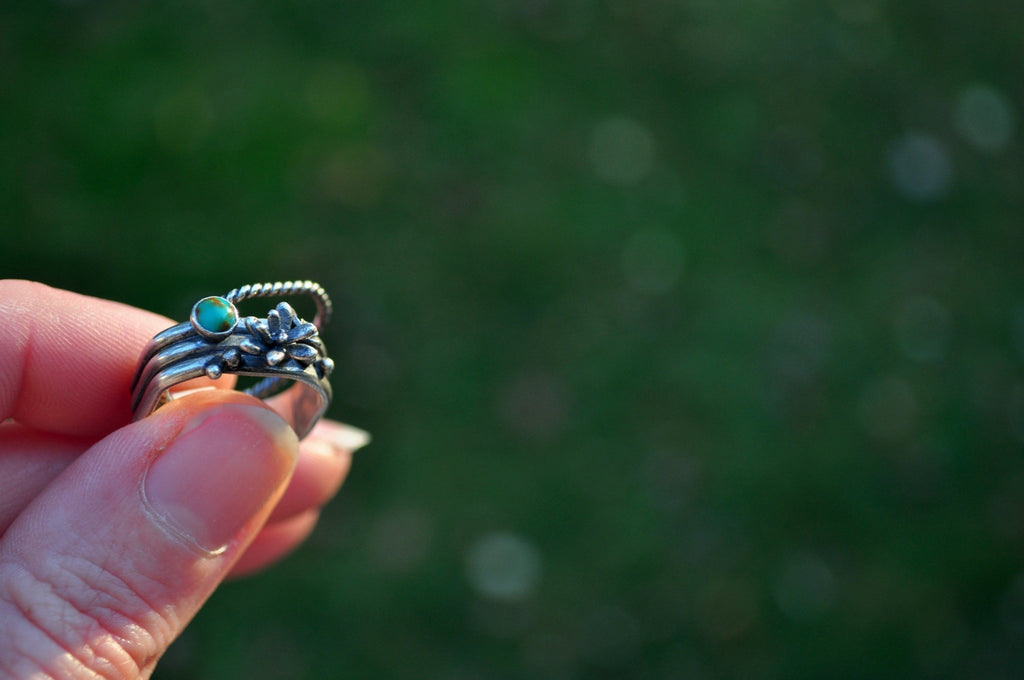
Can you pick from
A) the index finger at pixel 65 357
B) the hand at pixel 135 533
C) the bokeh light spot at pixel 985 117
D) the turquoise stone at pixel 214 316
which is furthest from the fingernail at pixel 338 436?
the bokeh light spot at pixel 985 117

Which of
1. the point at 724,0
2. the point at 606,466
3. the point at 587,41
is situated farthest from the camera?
the point at 724,0

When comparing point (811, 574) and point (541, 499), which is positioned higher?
point (541, 499)

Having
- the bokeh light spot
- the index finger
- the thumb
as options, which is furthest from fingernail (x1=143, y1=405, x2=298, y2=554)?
the bokeh light spot

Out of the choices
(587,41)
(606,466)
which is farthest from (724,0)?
(606,466)

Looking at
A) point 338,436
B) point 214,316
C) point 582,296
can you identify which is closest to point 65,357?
point 214,316

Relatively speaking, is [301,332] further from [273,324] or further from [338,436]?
[338,436]

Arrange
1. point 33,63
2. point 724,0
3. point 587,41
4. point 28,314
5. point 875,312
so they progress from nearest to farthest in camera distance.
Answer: point 28,314 < point 33,63 < point 875,312 < point 587,41 < point 724,0

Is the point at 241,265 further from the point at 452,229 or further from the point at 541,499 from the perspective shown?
the point at 541,499

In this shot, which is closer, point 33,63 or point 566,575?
point 566,575
